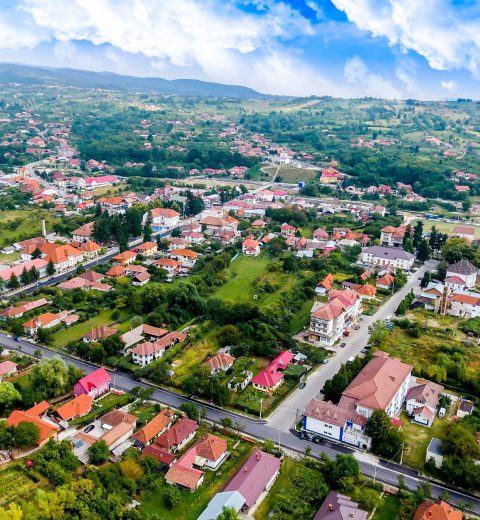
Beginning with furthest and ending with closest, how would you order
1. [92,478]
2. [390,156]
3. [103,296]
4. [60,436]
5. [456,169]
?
[390,156], [456,169], [103,296], [60,436], [92,478]

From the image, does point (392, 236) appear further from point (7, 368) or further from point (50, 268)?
point (7, 368)

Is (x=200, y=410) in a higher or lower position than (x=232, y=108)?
lower

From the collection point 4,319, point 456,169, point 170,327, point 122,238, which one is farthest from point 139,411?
point 456,169

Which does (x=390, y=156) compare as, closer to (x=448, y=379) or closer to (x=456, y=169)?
(x=456, y=169)

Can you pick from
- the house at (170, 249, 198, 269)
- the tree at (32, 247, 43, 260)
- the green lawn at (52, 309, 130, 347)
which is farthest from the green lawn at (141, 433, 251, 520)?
the tree at (32, 247, 43, 260)

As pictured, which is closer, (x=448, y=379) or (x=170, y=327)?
(x=448, y=379)
